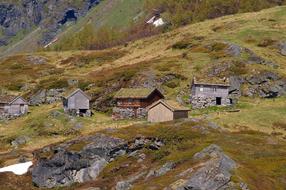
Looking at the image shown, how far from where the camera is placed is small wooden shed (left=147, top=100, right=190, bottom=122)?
3994 inches

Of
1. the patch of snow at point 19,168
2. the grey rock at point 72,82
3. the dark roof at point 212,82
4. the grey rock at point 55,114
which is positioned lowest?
the patch of snow at point 19,168

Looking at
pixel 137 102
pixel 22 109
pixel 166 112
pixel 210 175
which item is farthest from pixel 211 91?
pixel 210 175

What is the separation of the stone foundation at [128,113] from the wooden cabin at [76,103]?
696 centimetres

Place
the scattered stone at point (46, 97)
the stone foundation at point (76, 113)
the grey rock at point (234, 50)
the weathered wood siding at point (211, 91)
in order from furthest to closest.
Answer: the scattered stone at point (46, 97) < the grey rock at point (234, 50) < the stone foundation at point (76, 113) < the weathered wood siding at point (211, 91)

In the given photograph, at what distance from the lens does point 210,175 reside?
6125cm

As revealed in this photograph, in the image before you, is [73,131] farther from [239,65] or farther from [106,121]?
[239,65]

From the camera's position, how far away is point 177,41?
185 meters

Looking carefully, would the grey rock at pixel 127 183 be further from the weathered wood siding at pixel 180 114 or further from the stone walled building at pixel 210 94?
the stone walled building at pixel 210 94

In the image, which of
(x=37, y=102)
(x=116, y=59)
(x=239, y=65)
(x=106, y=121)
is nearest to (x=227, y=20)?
(x=116, y=59)

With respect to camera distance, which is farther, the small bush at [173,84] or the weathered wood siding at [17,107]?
the weathered wood siding at [17,107]

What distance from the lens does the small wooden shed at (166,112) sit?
101 m

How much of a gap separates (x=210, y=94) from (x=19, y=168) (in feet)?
153

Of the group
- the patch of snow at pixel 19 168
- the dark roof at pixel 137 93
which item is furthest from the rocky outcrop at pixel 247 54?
the patch of snow at pixel 19 168

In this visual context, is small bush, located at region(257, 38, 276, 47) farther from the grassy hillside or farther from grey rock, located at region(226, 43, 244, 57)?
grey rock, located at region(226, 43, 244, 57)
